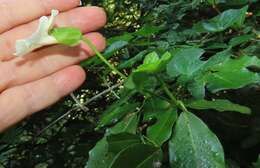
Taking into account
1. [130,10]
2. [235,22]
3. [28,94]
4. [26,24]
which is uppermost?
[235,22]

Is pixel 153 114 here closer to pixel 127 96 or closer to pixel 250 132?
pixel 127 96

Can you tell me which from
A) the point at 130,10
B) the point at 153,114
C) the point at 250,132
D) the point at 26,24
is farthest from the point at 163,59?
the point at 130,10

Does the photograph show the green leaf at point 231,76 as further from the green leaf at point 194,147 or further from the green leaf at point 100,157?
the green leaf at point 100,157

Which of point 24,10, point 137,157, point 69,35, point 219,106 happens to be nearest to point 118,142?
point 137,157

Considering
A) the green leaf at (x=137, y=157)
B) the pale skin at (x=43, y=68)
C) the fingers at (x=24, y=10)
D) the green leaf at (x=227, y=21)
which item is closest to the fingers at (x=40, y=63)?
the pale skin at (x=43, y=68)

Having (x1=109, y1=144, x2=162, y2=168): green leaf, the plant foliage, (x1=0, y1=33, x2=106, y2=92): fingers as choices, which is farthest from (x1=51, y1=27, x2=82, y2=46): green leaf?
(x1=109, y1=144, x2=162, y2=168): green leaf

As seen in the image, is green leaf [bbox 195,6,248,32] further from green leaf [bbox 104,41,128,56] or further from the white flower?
the white flower
